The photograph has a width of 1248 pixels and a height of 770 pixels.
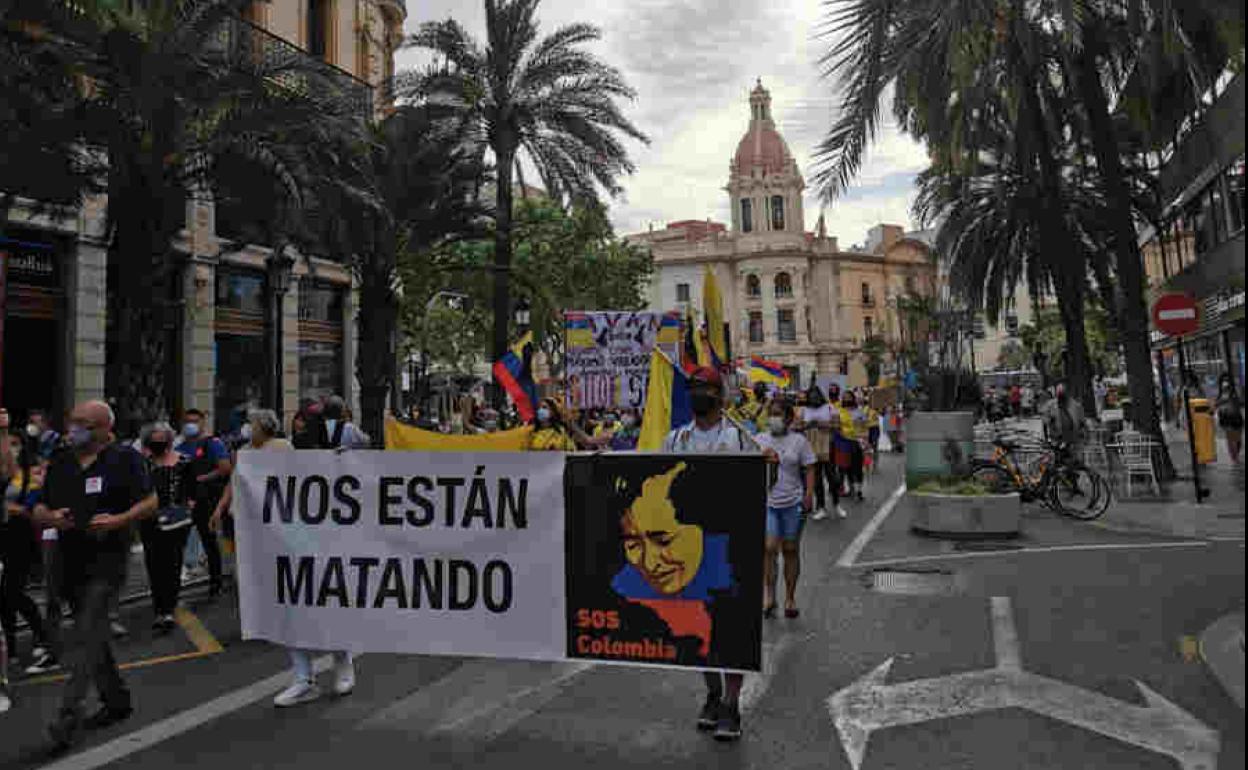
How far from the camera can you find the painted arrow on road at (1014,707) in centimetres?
398

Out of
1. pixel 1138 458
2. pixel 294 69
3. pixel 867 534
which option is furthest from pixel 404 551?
pixel 1138 458

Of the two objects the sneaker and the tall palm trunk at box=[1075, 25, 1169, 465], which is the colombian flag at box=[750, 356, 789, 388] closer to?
the tall palm trunk at box=[1075, 25, 1169, 465]

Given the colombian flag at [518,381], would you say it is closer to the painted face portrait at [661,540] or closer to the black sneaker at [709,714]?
the painted face portrait at [661,540]

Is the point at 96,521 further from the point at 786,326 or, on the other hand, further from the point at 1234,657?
the point at 786,326

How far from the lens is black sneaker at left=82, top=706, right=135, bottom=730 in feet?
15.2

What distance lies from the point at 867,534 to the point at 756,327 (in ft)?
241

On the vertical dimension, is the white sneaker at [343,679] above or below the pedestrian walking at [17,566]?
below

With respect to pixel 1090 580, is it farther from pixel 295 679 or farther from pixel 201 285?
pixel 201 285

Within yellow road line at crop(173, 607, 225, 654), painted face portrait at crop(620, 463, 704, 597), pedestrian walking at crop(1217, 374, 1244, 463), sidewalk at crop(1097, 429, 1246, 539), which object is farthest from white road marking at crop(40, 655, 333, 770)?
sidewalk at crop(1097, 429, 1246, 539)

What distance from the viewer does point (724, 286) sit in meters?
83.2

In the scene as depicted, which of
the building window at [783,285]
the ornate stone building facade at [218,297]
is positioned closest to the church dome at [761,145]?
the building window at [783,285]

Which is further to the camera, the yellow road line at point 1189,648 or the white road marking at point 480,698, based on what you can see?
the yellow road line at point 1189,648

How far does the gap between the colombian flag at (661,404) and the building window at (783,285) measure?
255ft

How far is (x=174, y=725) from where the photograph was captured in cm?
464
